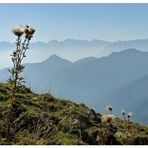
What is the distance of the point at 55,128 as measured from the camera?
301 inches

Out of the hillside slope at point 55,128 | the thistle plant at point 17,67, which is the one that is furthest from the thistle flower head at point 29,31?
the hillside slope at point 55,128

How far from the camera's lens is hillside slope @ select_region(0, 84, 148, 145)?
21.8ft

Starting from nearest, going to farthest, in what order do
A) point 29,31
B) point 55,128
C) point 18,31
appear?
point 18,31 < point 29,31 < point 55,128

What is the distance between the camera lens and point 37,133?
642 centimetres

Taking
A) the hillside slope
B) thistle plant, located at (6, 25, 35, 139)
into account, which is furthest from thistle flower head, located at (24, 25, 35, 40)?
the hillside slope

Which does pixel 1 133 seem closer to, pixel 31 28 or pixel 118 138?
pixel 31 28

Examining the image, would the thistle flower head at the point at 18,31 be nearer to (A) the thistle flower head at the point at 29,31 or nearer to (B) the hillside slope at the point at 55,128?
(A) the thistle flower head at the point at 29,31

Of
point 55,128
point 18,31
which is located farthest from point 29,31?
point 55,128

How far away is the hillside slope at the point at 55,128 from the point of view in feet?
21.8

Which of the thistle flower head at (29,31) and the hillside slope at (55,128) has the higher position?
the thistle flower head at (29,31)

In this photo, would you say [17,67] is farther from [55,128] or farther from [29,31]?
[55,128]

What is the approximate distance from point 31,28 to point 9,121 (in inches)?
50.9

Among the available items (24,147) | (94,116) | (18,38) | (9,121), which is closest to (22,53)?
(18,38)

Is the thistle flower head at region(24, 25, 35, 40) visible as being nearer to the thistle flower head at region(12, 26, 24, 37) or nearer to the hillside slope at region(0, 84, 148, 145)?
the thistle flower head at region(12, 26, 24, 37)
